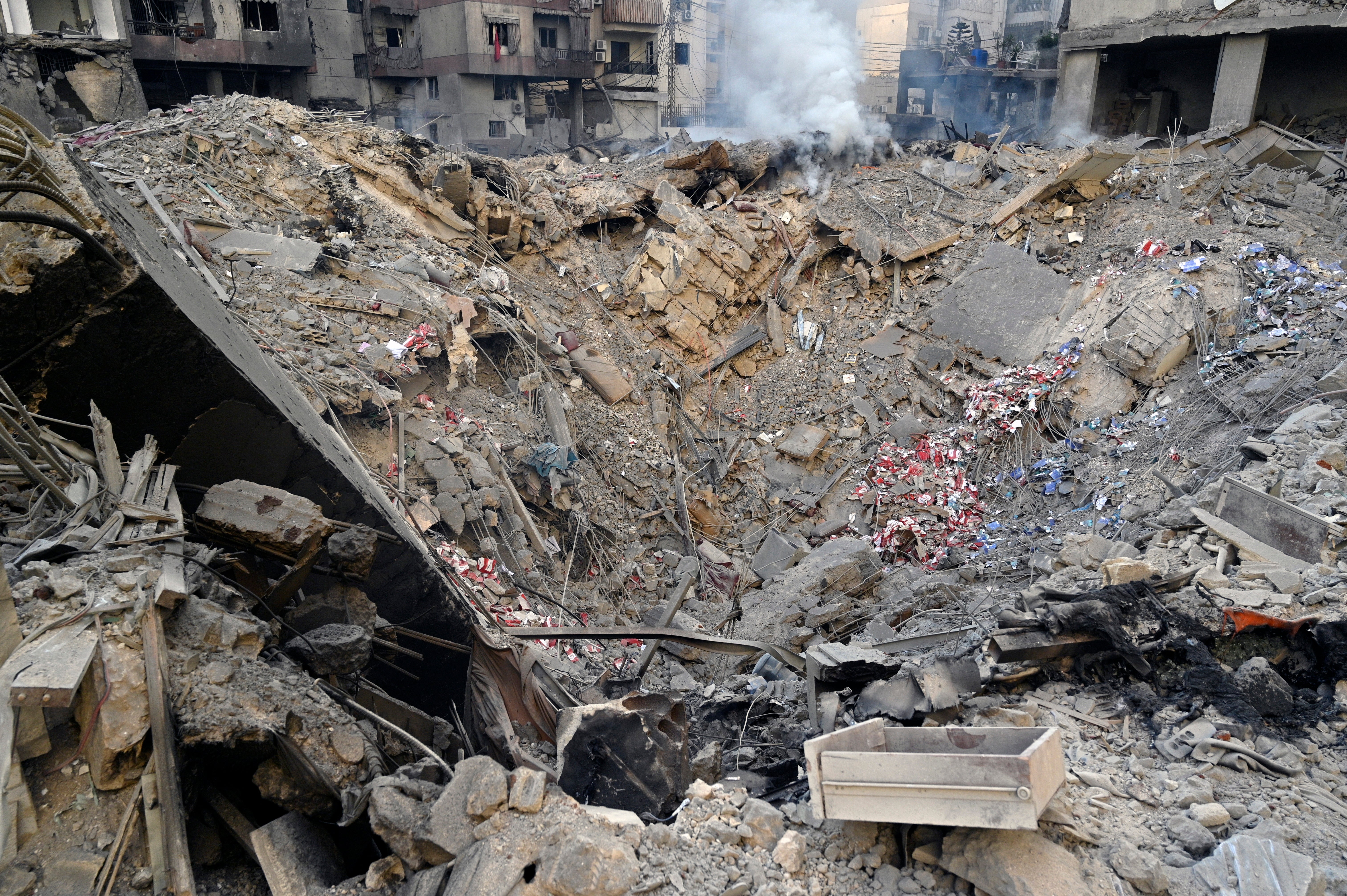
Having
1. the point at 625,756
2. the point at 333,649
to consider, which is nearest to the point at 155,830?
the point at 333,649

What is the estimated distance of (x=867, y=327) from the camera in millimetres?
11398

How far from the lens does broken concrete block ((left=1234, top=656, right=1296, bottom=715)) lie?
3412 millimetres

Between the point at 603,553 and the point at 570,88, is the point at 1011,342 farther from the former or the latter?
the point at 570,88

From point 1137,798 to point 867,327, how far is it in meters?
9.00

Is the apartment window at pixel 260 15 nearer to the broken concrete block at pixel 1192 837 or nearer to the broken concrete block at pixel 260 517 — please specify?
the broken concrete block at pixel 260 517

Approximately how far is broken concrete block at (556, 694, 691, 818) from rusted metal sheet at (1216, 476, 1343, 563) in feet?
12.1

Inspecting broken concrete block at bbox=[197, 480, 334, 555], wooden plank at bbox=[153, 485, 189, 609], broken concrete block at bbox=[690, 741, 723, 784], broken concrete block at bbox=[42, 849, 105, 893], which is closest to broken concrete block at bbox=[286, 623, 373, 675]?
broken concrete block at bbox=[197, 480, 334, 555]

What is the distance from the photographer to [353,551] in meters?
3.76

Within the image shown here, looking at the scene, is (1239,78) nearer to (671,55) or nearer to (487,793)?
(487,793)

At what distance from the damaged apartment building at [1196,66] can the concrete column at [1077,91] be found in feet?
0.06

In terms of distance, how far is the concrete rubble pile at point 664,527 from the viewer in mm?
2533

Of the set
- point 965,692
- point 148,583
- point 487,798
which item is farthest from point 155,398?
point 965,692

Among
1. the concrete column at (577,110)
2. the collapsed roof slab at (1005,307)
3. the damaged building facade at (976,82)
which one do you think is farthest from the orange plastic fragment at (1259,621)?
the concrete column at (577,110)

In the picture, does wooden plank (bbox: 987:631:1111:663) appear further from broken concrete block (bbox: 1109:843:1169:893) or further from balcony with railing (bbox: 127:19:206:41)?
balcony with railing (bbox: 127:19:206:41)
